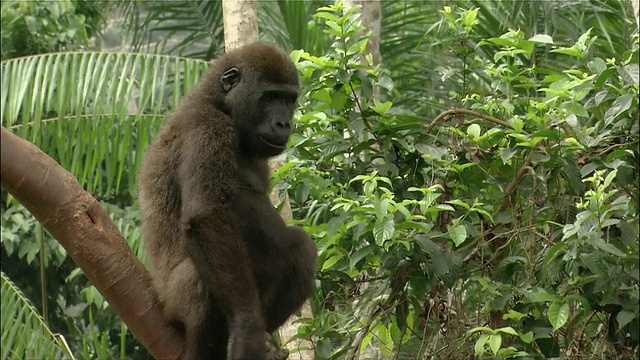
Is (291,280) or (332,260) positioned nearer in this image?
(291,280)

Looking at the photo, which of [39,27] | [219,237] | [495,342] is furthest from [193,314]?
[39,27]

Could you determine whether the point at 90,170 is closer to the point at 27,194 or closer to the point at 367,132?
the point at 367,132

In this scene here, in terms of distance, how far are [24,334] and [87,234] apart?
12.8 ft

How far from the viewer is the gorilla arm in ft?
12.6

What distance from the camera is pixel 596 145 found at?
423cm

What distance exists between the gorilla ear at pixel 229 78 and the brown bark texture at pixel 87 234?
1.09 metres

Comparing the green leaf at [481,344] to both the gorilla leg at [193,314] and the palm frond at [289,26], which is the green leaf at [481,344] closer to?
the gorilla leg at [193,314]

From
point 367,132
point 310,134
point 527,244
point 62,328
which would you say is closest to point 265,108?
point 310,134

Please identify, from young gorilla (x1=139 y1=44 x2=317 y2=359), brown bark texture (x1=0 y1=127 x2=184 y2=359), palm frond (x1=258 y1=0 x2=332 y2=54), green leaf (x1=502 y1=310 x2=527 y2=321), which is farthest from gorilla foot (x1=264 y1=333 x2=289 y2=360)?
palm frond (x1=258 y1=0 x2=332 y2=54)

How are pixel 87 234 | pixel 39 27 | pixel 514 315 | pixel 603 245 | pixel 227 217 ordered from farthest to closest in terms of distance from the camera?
pixel 39 27 < pixel 514 315 < pixel 227 217 < pixel 87 234 < pixel 603 245

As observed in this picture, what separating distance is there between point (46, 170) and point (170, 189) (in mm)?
718

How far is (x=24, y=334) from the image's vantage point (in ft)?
23.9

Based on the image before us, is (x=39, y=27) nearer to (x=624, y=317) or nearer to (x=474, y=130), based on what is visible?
(x=474, y=130)

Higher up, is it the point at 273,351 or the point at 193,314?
the point at 193,314
